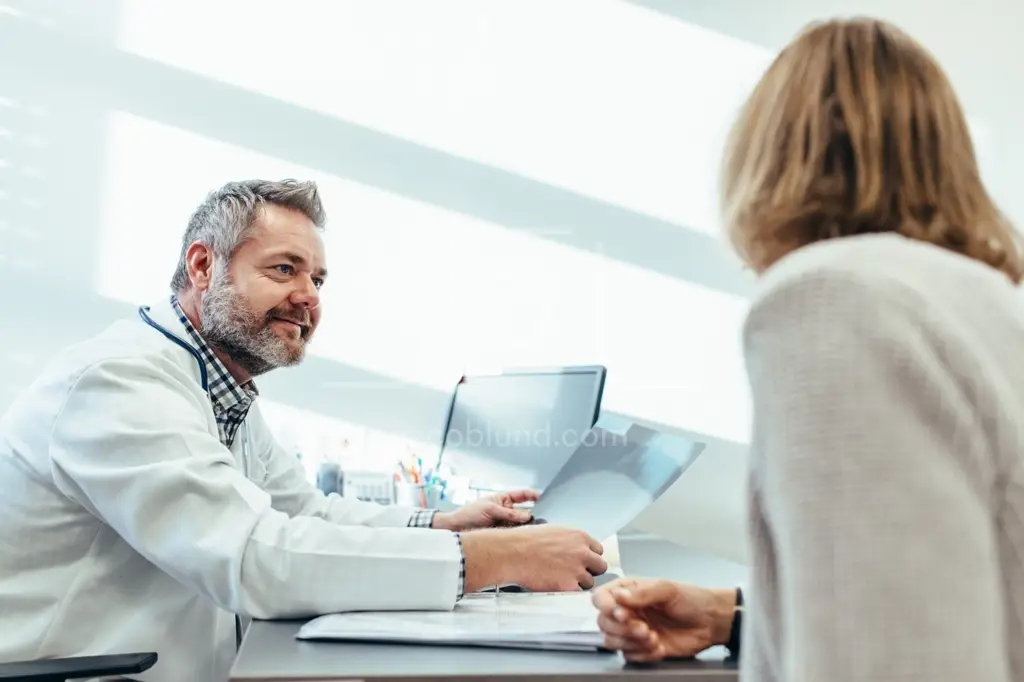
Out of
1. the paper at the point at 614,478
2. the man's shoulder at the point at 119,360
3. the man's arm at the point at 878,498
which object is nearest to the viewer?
the man's arm at the point at 878,498

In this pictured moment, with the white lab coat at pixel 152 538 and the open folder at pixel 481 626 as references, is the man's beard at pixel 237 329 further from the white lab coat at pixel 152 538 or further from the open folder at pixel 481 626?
the open folder at pixel 481 626

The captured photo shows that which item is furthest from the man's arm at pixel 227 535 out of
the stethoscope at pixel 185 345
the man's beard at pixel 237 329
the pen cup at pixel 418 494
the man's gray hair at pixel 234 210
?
the pen cup at pixel 418 494

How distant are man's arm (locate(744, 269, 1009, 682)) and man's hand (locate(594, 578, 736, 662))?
0.97 feet

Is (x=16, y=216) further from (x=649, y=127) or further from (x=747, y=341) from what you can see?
(x=747, y=341)

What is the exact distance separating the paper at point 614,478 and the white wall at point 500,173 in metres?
0.85

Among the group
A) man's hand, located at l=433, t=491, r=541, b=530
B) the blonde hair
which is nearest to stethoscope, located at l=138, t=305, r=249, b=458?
man's hand, located at l=433, t=491, r=541, b=530

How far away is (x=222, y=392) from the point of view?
1.49 metres

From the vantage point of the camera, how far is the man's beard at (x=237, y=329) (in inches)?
61.1

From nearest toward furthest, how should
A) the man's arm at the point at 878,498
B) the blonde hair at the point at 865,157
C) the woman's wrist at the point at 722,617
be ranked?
the man's arm at the point at 878,498, the blonde hair at the point at 865,157, the woman's wrist at the point at 722,617

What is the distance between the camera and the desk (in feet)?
2.67

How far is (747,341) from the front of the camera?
0.62 meters

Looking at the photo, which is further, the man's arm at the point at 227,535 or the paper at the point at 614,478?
the paper at the point at 614,478

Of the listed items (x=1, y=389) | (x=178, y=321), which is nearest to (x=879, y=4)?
(x=178, y=321)

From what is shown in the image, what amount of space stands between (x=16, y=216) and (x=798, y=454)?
7.53ft
